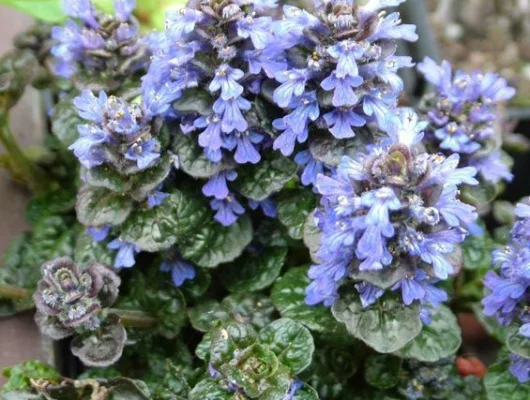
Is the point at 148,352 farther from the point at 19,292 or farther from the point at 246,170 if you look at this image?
the point at 246,170

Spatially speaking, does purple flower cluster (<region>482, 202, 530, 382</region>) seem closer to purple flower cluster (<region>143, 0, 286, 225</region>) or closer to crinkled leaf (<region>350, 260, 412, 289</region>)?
crinkled leaf (<region>350, 260, 412, 289</region>)

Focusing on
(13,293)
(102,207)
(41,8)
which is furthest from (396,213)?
(41,8)

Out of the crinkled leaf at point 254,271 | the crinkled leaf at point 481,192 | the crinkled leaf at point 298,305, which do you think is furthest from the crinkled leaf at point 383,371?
the crinkled leaf at point 481,192

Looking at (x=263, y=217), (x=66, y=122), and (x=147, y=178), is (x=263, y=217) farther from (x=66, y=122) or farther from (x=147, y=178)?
(x=66, y=122)

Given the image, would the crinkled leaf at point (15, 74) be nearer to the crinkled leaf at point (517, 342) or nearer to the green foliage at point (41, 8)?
the green foliage at point (41, 8)

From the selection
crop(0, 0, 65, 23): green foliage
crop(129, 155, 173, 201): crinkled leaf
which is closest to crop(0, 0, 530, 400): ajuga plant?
crop(129, 155, 173, 201): crinkled leaf

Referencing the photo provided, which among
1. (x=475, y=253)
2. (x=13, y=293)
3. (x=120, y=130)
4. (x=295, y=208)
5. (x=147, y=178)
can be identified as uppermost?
(x=120, y=130)
